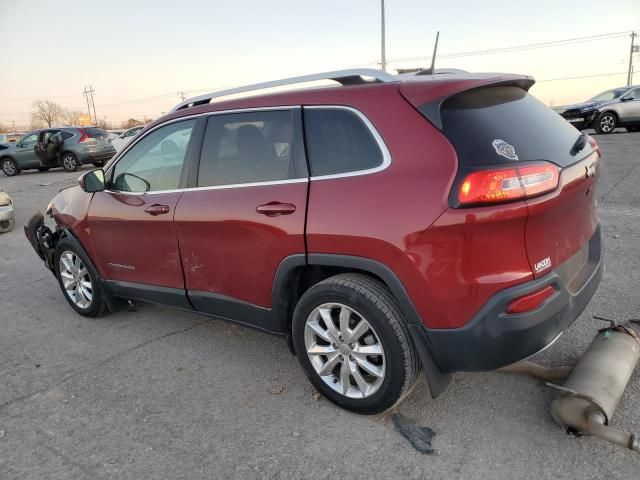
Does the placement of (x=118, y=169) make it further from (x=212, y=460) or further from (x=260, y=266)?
(x=212, y=460)

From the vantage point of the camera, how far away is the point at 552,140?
8.44 feet

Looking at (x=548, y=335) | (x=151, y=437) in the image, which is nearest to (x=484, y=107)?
(x=548, y=335)

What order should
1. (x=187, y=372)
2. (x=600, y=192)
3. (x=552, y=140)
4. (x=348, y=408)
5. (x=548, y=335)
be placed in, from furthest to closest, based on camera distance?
(x=600, y=192)
(x=187, y=372)
(x=348, y=408)
(x=552, y=140)
(x=548, y=335)

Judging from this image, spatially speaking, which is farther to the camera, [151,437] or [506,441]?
[151,437]

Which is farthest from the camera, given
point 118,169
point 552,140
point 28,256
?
point 28,256

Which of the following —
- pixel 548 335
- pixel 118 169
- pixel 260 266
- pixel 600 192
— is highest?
pixel 118 169

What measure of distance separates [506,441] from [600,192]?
22.1 feet

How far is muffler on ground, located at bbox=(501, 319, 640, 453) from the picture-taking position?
2285mm

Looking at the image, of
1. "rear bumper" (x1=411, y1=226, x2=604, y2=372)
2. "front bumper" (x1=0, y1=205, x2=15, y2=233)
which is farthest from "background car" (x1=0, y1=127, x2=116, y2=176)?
"rear bumper" (x1=411, y1=226, x2=604, y2=372)

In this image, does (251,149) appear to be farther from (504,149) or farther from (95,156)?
(95,156)

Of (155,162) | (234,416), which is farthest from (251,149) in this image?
(234,416)

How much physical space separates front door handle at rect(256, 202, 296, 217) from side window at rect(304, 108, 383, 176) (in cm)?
22

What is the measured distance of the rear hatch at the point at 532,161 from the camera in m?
2.23

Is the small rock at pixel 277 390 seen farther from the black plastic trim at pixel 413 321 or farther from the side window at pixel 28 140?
the side window at pixel 28 140
